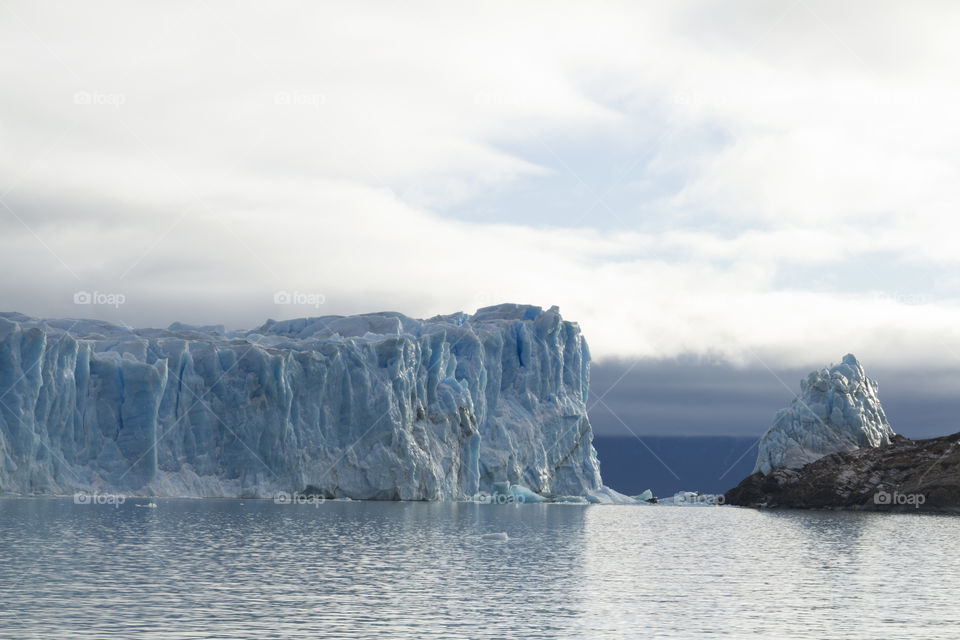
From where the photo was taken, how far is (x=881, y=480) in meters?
102

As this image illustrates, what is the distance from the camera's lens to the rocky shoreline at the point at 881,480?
317 feet

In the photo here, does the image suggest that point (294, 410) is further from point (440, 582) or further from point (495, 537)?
point (440, 582)

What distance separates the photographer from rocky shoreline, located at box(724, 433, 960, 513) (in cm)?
9650

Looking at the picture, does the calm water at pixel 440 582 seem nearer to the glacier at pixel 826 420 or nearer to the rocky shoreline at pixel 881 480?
the rocky shoreline at pixel 881 480

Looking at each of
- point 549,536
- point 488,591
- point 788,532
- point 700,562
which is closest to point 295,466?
point 549,536

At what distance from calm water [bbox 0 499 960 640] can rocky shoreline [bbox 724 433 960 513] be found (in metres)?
39.7

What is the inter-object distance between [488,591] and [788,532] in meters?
41.2

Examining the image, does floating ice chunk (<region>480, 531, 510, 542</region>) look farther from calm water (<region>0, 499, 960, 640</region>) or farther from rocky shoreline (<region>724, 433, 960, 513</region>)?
rocky shoreline (<region>724, 433, 960, 513</region>)

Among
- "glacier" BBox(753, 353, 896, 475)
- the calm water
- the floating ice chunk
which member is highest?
"glacier" BBox(753, 353, 896, 475)

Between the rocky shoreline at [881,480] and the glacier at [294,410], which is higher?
the glacier at [294,410]

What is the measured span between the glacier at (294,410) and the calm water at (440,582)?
57.2 feet

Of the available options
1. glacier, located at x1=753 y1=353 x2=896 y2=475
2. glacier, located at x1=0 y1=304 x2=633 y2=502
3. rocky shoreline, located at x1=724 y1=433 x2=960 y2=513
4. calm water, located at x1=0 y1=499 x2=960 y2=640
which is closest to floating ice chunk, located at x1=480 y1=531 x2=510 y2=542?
calm water, located at x1=0 y1=499 x2=960 y2=640

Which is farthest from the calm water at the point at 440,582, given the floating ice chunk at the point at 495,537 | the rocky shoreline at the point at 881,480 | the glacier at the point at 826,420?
the glacier at the point at 826,420

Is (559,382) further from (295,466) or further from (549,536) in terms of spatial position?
(549,536)
